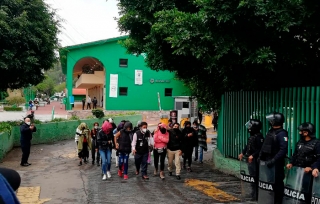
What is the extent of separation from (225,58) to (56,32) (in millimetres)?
10965

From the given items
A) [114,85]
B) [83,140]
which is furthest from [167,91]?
[83,140]

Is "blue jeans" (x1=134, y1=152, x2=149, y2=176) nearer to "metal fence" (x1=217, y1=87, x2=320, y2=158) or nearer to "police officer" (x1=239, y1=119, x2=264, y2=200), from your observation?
"metal fence" (x1=217, y1=87, x2=320, y2=158)

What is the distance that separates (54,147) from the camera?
17.0m

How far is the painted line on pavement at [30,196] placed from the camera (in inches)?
288

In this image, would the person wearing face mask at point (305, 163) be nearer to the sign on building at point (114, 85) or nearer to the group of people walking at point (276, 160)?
the group of people walking at point (276, 160)

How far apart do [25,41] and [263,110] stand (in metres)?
10.5

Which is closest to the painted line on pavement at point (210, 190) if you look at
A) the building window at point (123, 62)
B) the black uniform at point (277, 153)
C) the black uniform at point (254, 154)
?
the black uniform at point (254, 154)

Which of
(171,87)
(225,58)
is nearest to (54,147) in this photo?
(225,58)

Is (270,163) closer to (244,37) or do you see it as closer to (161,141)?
(244,37)

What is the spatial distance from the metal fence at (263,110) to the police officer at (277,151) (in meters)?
0.96

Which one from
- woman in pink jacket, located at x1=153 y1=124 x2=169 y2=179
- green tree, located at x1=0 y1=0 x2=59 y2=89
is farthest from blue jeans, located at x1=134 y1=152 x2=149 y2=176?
green tree, located at x1=0 y1=0 x2=59 y2=89

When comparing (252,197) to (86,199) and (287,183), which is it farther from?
(86,199)

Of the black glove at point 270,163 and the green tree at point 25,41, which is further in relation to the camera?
the green tree at point 25,41

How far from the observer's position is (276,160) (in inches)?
244
